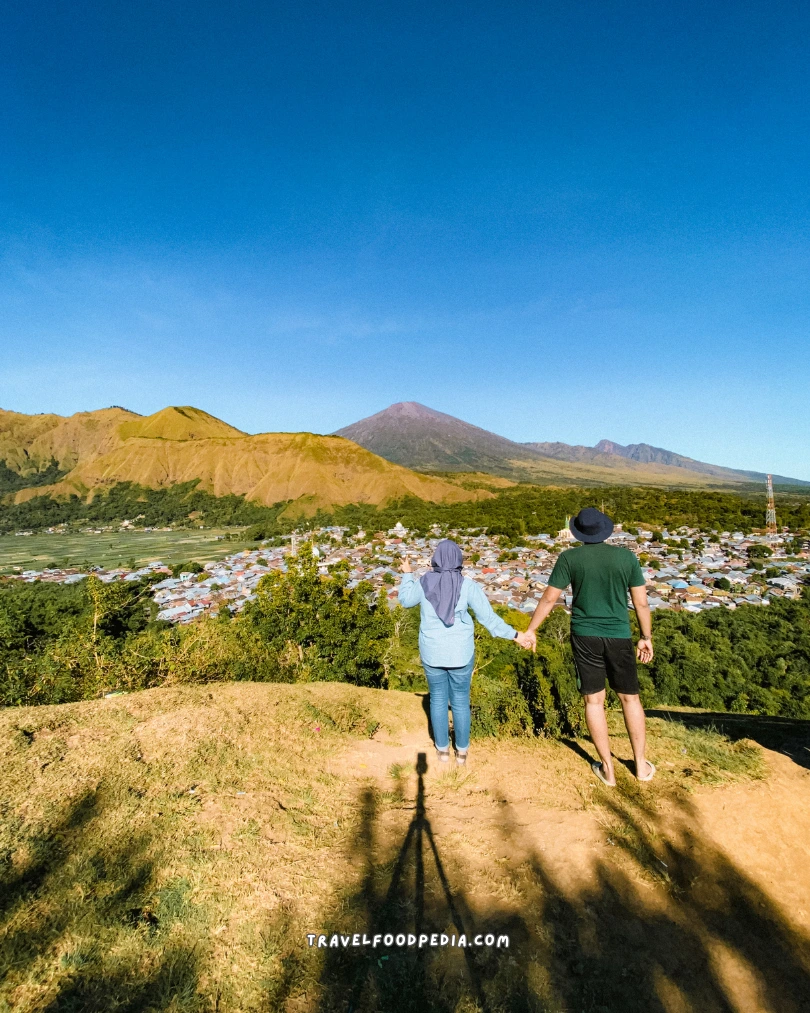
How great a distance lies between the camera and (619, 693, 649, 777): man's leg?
3752mm

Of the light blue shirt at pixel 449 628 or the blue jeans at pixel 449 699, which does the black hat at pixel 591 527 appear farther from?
the blue jeans at pixel 449 699

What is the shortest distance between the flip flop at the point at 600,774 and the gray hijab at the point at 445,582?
1.93 meters

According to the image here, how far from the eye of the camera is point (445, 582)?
3.79 meters

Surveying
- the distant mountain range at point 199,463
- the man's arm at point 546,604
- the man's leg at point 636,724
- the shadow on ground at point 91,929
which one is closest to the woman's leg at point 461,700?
the man's arm at point 546,604

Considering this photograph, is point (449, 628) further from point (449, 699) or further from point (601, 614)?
point (601, 614)

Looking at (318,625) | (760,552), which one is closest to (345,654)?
(318,625)

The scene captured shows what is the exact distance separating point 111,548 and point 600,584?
76460mm

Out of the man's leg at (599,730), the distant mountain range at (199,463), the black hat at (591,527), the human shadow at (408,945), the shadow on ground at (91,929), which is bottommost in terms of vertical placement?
the human shadow at (408,945)

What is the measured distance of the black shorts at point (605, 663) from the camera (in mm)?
3662

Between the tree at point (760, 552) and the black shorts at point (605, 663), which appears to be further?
the tree at point (760, 552)

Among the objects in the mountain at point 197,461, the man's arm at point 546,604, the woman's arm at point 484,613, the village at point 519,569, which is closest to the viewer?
the man's arm at point 546,604

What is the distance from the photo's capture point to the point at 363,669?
13133mm

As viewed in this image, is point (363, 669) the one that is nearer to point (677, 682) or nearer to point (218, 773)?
point (218, 773)

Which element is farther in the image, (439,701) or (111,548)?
(111,548)
